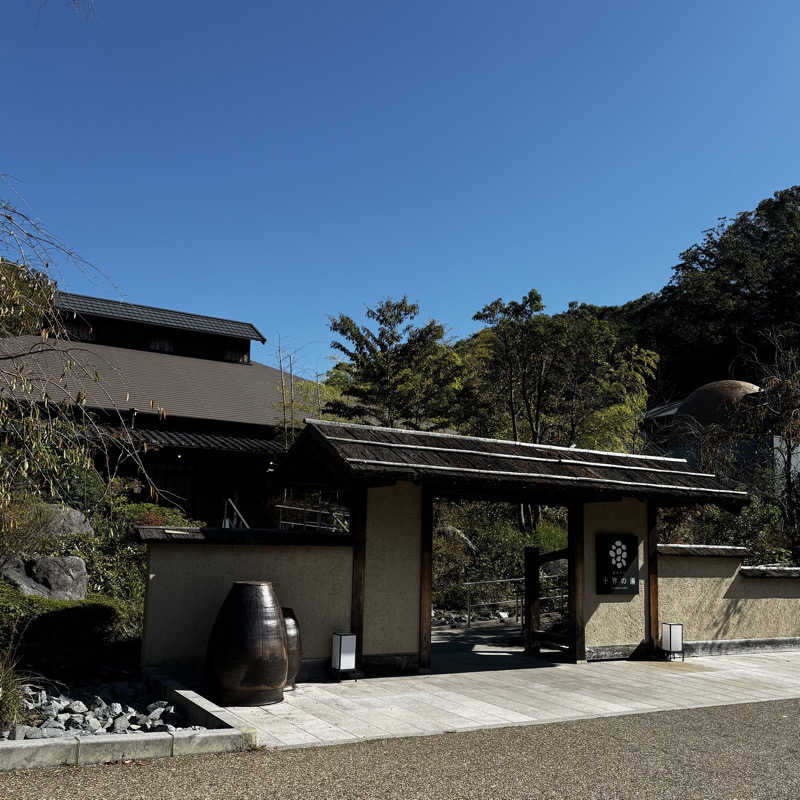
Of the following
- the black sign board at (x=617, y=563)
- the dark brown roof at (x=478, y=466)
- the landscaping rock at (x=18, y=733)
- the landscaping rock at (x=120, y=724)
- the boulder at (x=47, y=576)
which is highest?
the dark brown roof at (x=478, y=466)

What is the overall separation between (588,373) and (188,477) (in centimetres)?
1089

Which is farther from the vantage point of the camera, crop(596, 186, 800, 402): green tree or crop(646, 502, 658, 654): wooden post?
crop(596, 186, 800, 402): green tree

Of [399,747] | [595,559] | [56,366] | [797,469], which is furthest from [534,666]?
[56,366]

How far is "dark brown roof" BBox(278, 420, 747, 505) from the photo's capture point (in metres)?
8.23

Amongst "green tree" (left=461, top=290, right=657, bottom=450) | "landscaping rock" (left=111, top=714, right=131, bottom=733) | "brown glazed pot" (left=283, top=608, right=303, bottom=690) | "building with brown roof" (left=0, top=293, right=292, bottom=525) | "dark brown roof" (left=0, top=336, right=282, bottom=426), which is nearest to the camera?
"landscaping rock" (left=111, top=714, right=131, bottom=733)

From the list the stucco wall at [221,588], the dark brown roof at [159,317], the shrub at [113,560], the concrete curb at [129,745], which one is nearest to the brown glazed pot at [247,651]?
the concrete curb at [129,745]

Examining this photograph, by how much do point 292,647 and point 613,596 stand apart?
4.77 metres

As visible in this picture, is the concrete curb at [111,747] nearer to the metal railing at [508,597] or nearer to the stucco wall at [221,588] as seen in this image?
the stucco wall at [221,588]

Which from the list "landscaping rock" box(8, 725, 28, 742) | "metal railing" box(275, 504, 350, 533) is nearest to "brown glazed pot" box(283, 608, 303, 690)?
"landscaping rock" box(8, 725, 28, 742)

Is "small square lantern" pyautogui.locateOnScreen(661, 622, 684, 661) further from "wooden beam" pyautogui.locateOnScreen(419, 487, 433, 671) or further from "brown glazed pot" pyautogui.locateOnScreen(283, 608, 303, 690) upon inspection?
"brown glazed pot" pyautogui.locateOnScreen(283, 608, 303, 690)

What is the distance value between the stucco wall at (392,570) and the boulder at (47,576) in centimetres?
384

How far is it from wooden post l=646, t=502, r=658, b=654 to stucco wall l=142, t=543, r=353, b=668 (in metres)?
4.38

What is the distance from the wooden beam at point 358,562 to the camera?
27.5 ft

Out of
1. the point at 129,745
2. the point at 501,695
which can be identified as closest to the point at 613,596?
the point at 501,695
